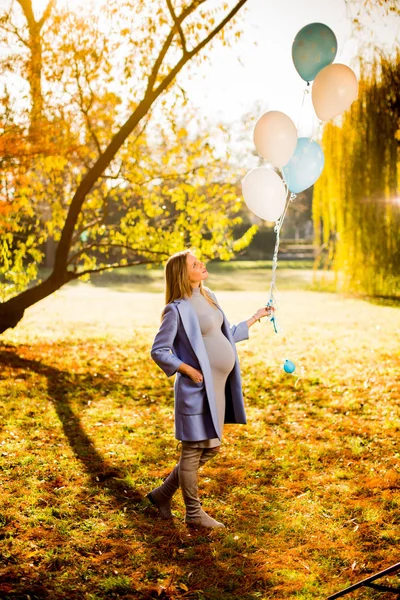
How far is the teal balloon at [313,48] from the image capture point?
521 centimetres

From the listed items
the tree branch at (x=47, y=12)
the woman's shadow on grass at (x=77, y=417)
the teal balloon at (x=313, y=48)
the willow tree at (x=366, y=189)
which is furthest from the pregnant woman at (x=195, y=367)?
the willow tree at (x=366, y=189)

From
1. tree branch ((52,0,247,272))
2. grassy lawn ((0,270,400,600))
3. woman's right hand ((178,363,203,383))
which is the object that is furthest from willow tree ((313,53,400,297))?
woman's right hand ((178,363,203,383))

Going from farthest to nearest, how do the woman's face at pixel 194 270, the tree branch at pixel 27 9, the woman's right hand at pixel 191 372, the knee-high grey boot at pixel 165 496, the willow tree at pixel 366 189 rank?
the willow tree at pixel 366 189, the tree branch at pixel 27 9, the knee-high grey boot at pixel 165 496, the woman's face at pixel 194 270, the woman's right hand at pixel 191 372

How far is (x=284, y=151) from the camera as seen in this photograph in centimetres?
486

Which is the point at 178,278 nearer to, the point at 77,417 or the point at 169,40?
the point at 77,417

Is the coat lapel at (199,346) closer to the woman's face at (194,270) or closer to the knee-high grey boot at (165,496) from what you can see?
the woman's face at (194,270)

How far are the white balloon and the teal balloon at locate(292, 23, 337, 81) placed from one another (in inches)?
42.2

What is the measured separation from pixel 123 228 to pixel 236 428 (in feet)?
17.1

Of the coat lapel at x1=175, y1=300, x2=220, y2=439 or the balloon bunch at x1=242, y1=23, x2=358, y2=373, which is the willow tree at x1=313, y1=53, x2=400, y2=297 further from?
the coat lapel at x1=175, y1=300, x2=220, y2=439

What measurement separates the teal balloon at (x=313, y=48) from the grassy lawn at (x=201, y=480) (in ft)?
7.71

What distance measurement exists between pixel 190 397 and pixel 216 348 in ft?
1.13

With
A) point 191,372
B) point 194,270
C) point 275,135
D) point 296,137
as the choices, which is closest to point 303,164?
point 296,137

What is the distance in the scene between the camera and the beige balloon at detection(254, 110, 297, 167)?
476cm

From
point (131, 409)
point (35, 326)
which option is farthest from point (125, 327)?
point (131, 409)
